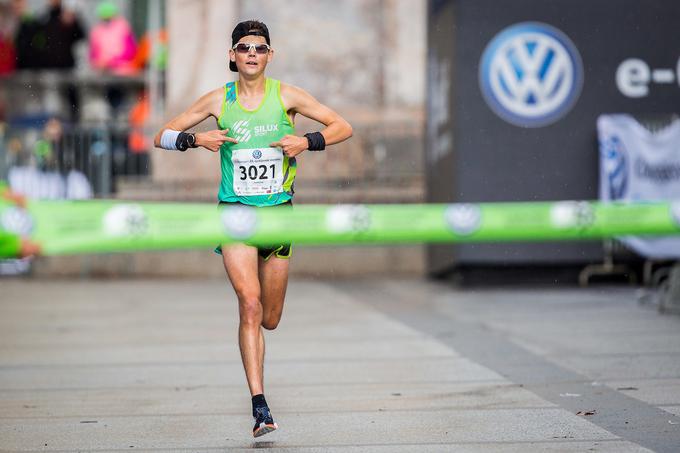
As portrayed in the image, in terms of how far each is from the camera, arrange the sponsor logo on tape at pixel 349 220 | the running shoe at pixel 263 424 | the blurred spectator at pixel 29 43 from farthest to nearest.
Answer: the blurred spectator at pixel 29 43
the running shoe at pixel 263 424
the sponsor logo on tape at pixel 349 220

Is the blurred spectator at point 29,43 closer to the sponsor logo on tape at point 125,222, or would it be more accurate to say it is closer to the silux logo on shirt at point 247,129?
the silux logo on shirt at point 247,129


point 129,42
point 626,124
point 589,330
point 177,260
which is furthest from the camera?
point 129,42

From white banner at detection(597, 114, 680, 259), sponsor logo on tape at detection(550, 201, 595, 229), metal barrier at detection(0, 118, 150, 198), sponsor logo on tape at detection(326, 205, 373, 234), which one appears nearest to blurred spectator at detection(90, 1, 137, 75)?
metal barrier at detection(0, 118, 150, 198)

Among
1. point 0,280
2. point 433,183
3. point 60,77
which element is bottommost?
point 0,280

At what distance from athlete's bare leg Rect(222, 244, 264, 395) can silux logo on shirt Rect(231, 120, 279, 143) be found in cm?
56

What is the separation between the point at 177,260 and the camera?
18.7 meters

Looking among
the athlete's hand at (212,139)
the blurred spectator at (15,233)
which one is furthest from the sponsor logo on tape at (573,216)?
the blurred spectator at (15,233)

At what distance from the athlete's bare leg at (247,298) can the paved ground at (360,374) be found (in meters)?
0.40

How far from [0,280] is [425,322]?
24.6 ft

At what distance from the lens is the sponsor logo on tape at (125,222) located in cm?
623

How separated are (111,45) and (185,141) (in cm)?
1358

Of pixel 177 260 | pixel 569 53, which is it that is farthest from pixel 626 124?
pixel 177 260

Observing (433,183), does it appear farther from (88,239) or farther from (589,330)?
(88,239)

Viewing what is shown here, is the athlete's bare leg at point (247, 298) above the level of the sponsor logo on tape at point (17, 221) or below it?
below
